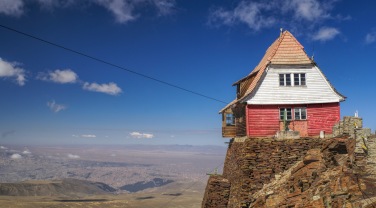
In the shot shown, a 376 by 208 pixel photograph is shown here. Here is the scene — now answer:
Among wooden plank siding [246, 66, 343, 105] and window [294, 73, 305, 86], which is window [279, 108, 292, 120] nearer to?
wooden plank siding [246, 66, 343, 105]

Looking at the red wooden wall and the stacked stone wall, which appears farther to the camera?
the red wooden wall

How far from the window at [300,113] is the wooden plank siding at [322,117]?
38 centimetres

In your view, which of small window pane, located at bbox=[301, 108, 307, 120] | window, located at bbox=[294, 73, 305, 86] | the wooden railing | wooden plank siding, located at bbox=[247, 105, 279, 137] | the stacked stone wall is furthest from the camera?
the wooden railing

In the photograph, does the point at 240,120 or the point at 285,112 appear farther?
the point at 240,120

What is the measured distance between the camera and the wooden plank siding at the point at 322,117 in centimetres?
3178

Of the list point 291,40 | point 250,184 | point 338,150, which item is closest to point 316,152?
point 338,150

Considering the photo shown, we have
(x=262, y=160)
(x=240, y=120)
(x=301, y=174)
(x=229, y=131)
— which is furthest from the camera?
(x=229, y=131)

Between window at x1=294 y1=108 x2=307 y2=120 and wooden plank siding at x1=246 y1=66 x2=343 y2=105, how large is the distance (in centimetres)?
80

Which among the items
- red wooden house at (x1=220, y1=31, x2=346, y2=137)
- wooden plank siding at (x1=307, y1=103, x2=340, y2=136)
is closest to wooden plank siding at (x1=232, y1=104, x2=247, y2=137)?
red wooden house at (x1=220, y1=31, x2=346, y2=137)

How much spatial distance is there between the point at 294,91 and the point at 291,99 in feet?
2.93

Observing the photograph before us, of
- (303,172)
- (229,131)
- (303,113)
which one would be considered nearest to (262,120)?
(303,113)

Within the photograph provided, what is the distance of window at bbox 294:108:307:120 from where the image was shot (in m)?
31.8

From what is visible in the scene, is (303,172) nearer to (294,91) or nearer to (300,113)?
(300,113)

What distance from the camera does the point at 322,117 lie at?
105 ft
